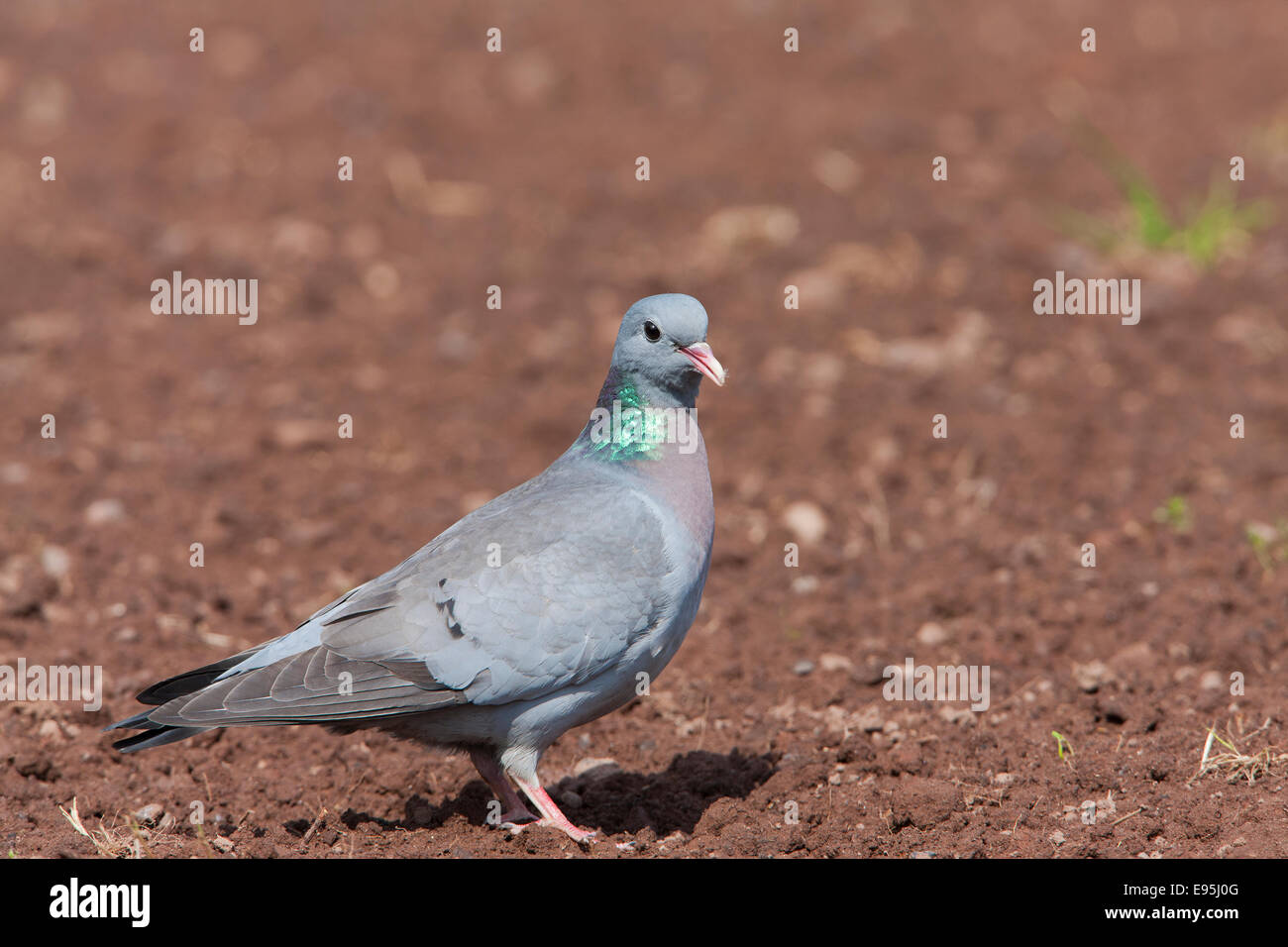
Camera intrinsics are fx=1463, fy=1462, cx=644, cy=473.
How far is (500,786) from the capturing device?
4922 mm

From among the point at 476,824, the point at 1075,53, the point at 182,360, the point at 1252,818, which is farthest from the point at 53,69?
the point at 1252,818

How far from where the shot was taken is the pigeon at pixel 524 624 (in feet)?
15.0

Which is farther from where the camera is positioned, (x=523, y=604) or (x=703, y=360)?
(x=703, y=360)

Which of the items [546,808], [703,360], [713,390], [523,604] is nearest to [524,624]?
[523,604]

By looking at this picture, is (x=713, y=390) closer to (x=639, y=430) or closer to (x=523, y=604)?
(x=639, y=430)

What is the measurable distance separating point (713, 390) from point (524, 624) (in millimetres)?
A: 3993

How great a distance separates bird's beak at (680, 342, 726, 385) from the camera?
479cm

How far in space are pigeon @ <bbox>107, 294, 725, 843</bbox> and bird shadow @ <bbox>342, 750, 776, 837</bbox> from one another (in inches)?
8.3

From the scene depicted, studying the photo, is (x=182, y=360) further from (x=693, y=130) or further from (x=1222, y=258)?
(x=1222, y=258)

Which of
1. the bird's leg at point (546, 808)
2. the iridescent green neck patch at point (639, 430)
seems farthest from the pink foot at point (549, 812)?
the iridescent green neck patch at point (639, 430)

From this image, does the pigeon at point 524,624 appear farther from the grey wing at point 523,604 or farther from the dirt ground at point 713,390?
the dirt ground at point 713,390

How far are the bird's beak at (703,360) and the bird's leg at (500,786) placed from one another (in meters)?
1.46

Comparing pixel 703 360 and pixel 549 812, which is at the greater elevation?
pixel 703 360

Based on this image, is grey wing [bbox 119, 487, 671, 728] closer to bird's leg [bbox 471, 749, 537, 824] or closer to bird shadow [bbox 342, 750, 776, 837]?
bird's leg [bbox 471, 749, 537, 824]
